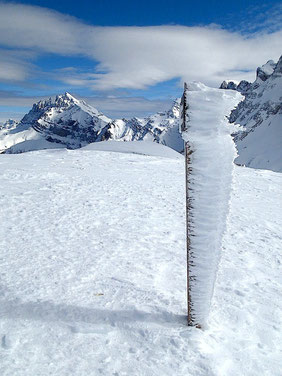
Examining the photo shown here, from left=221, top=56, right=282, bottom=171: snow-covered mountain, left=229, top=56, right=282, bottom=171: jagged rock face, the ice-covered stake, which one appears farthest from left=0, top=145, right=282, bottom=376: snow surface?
left=221, top=56, right=282, bottom=171: snow-covered mountain

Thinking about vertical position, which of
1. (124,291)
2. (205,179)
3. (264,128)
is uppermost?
(264,128)

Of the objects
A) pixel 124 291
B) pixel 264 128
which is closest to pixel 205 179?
pixel 124 291

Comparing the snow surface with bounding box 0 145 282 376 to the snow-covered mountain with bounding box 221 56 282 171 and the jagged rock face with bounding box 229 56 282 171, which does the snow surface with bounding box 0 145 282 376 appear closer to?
the jagged rock face with bounding box 229 56 282 171

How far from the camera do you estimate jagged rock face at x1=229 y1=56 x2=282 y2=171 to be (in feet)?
443

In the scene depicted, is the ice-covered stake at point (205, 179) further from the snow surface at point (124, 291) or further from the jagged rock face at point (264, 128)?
the jagged rock face at point (264, 128)

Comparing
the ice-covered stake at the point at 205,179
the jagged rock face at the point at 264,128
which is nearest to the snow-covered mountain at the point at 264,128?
the jagged rock face at the point at 264,128

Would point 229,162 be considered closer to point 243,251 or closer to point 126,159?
point 243,251

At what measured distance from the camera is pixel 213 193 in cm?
277

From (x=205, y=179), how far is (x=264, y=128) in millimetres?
178735

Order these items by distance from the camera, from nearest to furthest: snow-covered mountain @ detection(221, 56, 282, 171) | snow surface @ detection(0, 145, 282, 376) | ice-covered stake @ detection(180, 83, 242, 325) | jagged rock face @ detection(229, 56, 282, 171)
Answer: ice-covered stake @ detection(180, 83, 242, 325) < snow surface @ detection(0, 145, 282, 376) < snow-covered mountain @ detection(221, 56, 282, 171) < jagged rock face @ detection(229, 56, 282, 171)

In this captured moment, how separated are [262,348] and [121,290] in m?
1.77

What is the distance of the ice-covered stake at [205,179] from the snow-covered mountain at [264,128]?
4864 inches

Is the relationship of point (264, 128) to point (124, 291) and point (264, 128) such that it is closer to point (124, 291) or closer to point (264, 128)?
point (264, 128)

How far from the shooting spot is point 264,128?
164250 mm
